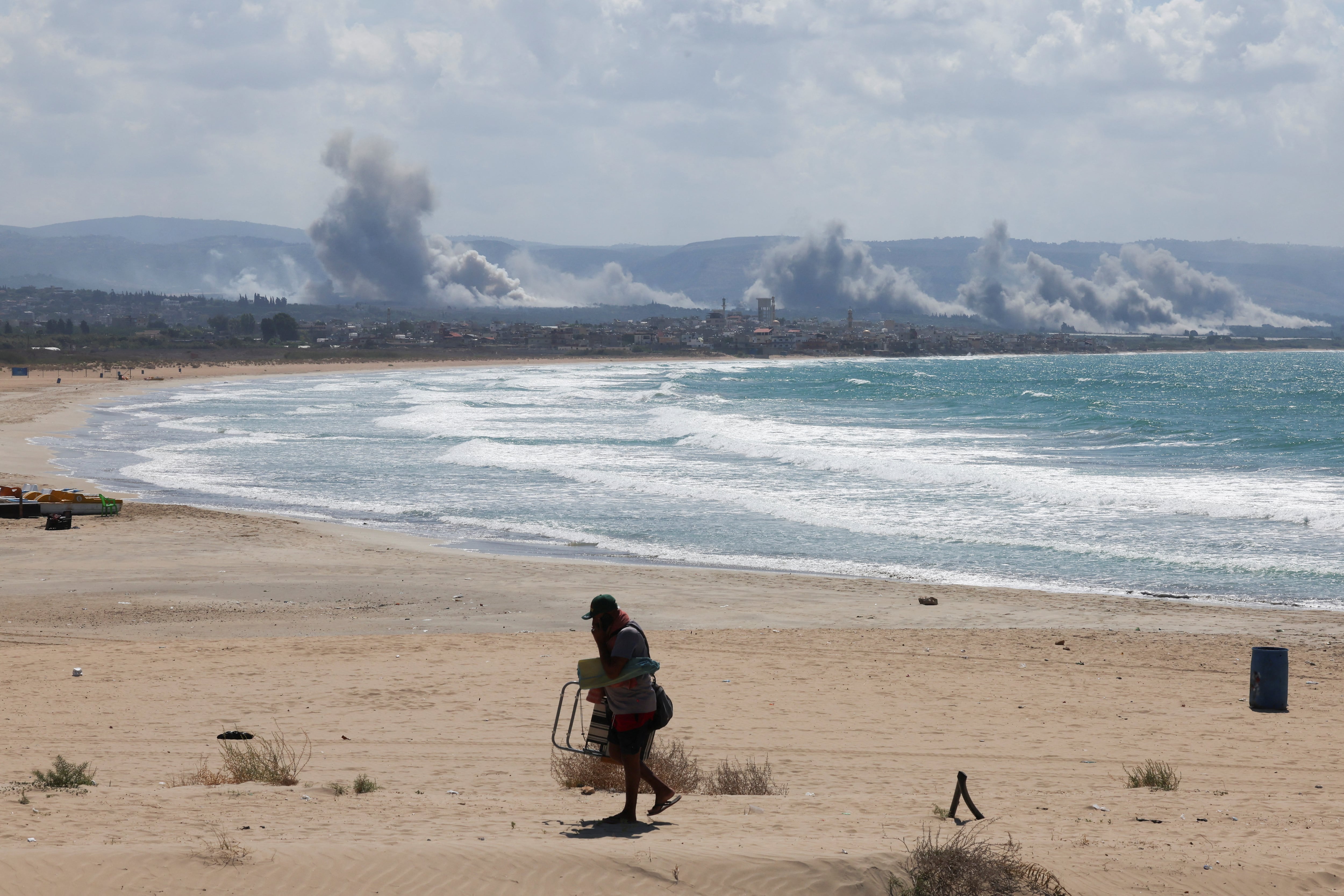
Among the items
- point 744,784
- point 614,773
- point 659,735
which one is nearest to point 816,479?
point 659,735

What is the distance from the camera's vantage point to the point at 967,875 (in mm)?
5695

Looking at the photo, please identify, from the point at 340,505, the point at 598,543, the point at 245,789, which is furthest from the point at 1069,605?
the point at 340,505

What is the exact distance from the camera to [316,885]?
5.45m

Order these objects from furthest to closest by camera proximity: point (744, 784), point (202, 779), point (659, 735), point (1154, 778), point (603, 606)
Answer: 1. point (659, 735)
2. point (1154, 778)
3. point (744, 784)
4. point (202, 779)
5. point (603, 606)

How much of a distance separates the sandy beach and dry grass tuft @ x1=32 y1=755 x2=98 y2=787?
0.16 meters

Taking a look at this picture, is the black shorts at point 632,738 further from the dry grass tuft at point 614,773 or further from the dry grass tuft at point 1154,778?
the dry grass tuft at point 1154,778

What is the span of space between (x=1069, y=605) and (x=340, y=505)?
15.4 metres

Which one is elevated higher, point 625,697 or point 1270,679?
point 625,697

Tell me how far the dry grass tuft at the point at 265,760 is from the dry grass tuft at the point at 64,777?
2.73 ft

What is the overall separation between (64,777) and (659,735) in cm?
415

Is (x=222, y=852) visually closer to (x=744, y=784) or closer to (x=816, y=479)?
(x=744, y=784)

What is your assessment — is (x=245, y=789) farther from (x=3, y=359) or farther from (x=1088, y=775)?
(x=3, y=359)

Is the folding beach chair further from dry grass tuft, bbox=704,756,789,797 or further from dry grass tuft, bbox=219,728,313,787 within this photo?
dry grass tuft, bbox=219,728,313,787

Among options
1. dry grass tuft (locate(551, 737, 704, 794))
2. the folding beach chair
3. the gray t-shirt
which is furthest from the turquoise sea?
the gray t-shirt
